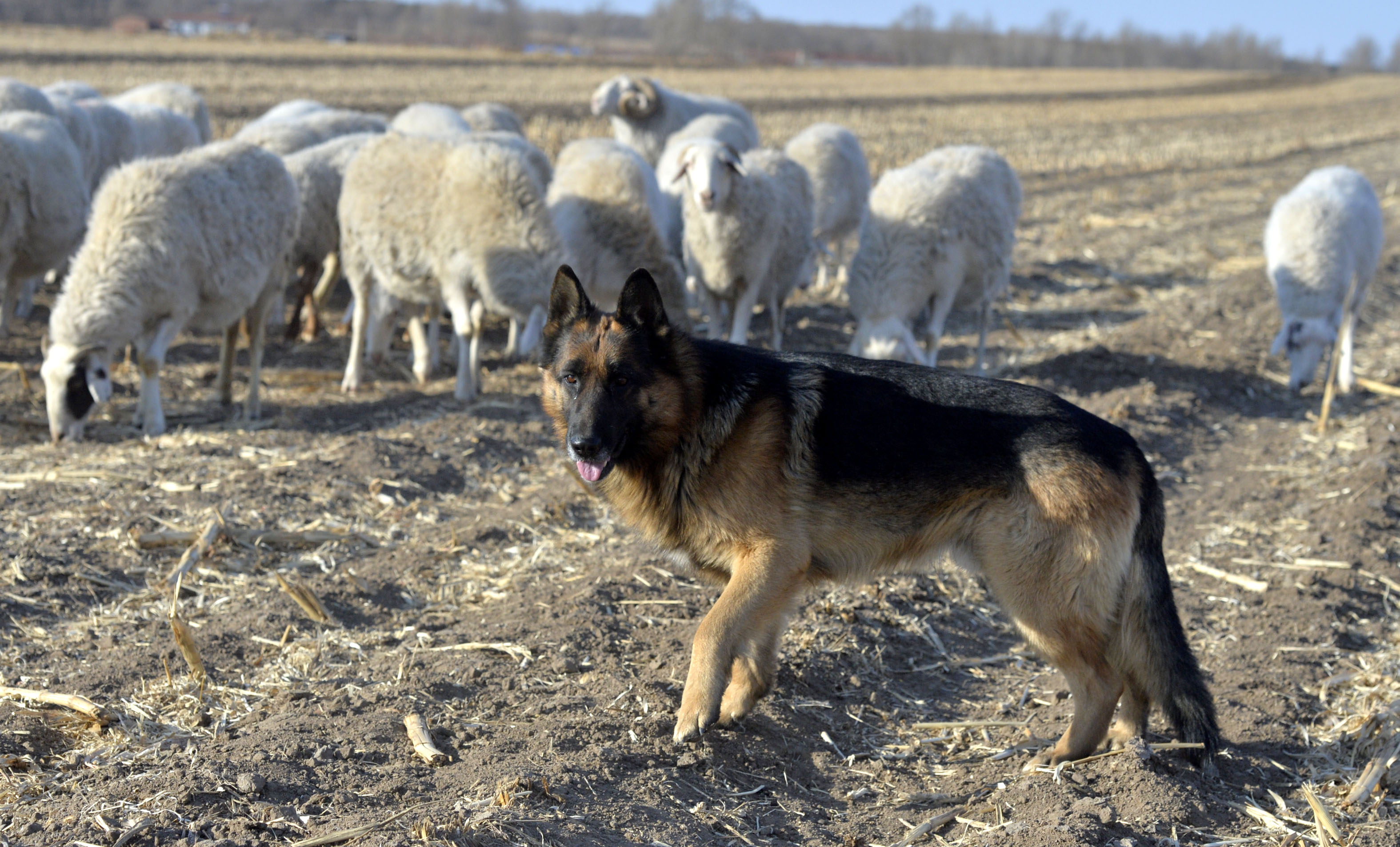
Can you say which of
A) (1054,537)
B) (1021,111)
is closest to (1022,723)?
(1054,537)

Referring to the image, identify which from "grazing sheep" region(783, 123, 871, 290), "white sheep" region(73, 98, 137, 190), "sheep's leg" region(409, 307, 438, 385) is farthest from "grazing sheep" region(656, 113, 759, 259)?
"white sheep" region(73, 98, 137, 190)

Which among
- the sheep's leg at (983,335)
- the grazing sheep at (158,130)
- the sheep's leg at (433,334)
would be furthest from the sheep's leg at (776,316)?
the grazing sheep at (158,130)

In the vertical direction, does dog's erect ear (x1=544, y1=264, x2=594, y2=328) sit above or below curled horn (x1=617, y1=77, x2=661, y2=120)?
below

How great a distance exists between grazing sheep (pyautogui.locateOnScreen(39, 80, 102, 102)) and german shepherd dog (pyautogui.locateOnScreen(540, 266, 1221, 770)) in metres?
Result: 13.8

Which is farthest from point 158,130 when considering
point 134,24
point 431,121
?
point 134,24

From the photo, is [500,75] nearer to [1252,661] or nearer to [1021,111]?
[1021,111]

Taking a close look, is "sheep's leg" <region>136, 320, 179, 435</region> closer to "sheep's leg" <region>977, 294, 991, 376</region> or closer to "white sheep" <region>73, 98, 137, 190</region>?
"white sheep" <region>73, 98, 137, 190</region>

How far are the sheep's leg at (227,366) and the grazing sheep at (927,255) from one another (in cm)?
569

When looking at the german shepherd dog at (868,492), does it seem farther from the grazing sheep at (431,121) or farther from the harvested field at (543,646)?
the grazing sheep at (431,121)

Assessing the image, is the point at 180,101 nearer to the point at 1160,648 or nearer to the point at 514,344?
the point at 514,344

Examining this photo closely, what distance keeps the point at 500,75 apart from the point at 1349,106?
140ft

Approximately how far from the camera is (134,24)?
212ft

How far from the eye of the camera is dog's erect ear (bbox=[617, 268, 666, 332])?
4.09 metres

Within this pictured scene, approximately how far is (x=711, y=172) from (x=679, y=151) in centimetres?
181
